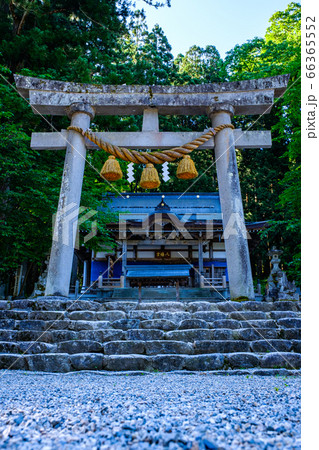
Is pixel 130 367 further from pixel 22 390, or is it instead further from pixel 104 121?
pixel 104 121

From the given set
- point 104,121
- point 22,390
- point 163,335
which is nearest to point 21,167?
point 104,121

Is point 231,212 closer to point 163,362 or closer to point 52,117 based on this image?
point 163,362

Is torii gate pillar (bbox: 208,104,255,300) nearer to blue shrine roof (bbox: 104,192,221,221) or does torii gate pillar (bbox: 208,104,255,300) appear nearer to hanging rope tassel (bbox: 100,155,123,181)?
hanging rope tassel (bbox: 100,155,123,181)

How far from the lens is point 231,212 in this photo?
5.73m

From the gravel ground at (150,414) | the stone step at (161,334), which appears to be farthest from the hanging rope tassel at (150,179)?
the gravel ground at (150,414)

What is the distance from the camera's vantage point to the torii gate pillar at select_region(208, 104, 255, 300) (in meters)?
5.42

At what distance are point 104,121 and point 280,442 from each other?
386 inches

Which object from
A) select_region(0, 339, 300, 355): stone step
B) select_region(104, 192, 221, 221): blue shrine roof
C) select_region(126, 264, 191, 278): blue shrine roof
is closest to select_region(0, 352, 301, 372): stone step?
select_region(0, 339, 300, 355): stone step

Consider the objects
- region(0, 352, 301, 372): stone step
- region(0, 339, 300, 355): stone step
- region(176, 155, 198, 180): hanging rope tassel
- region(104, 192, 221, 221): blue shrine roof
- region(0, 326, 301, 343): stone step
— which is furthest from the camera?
region(104, 192, 221, 221): blue shrine roof

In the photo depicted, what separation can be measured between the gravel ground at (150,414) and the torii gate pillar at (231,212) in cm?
254

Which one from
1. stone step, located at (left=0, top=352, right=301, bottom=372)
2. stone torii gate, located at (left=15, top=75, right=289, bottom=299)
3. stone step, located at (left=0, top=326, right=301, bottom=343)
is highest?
stone torii gate, located at (left=15, top=75, right=289, bottom=299)

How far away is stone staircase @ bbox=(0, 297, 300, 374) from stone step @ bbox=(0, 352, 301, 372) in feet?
0.03

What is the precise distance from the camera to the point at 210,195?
787 inches

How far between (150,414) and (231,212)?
14.9ft
